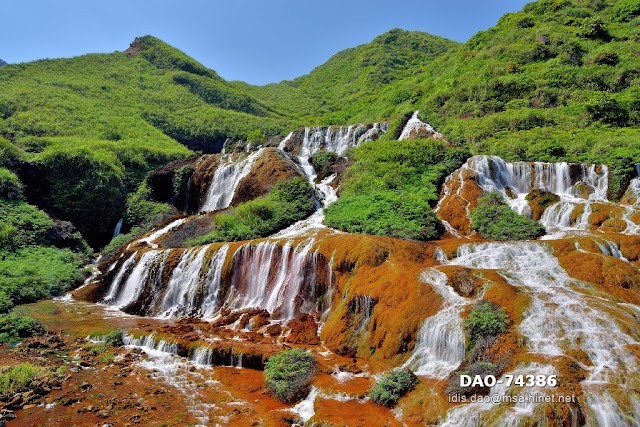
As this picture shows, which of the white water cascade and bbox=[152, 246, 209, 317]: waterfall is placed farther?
the white water cascade

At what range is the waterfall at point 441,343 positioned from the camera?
11.0 metres

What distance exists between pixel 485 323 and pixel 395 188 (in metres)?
16.0

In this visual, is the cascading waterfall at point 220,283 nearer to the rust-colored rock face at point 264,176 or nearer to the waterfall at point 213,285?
the waterfall at point 213,285

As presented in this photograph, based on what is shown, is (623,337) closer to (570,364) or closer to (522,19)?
(570,364)

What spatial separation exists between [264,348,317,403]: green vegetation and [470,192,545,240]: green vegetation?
12261 millimetres

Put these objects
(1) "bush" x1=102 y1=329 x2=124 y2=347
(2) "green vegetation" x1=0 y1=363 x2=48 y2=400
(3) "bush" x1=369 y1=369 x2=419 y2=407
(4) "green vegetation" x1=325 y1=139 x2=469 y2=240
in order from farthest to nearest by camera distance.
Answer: (4) "green vegetation" x1=325 y1=139 x2=469 y2=240 < (1) "bush" x1=102 y1=329 x2=124 y2=347 < (2) "green vegetation" x1=0 y1=363 x2=48 y2=400 < (3) "bush" x1=369 y1=369 x2=419 y2=407

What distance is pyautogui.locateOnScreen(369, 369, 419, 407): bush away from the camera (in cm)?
982

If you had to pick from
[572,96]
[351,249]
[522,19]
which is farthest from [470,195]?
[522,19]

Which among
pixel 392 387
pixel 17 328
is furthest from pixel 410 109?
pixel 17 328

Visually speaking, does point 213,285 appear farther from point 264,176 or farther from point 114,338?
point 264,176

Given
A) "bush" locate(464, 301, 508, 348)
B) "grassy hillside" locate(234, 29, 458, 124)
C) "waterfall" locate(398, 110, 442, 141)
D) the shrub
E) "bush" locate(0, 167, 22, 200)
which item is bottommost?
the shrub

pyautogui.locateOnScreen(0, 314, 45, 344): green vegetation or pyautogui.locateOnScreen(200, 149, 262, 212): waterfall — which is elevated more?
pyautogui.locateOnScreen(200, 149, 262, 212): waterfall

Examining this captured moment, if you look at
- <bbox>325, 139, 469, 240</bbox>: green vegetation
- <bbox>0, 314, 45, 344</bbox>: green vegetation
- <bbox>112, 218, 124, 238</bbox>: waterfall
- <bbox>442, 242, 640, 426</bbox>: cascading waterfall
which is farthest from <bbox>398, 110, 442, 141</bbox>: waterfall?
<bbox>0, 314, 45, 344</bbox>: green vegetation

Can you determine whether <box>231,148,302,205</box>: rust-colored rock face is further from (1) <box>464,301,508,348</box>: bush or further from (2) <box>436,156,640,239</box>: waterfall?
(1) <box>464,301,508,348</box>: bush
